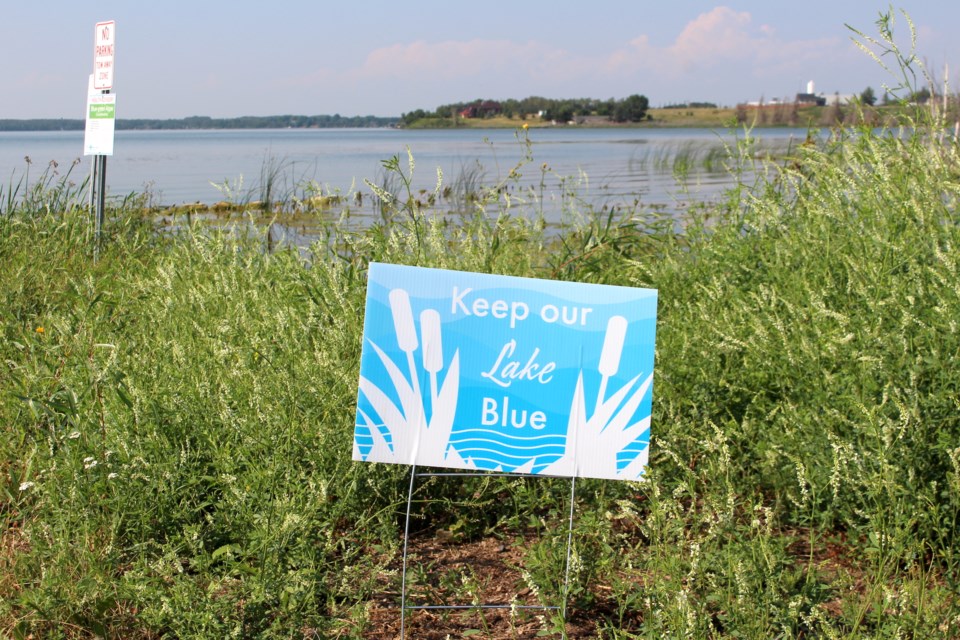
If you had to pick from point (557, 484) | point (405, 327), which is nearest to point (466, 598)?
point (557, 484)

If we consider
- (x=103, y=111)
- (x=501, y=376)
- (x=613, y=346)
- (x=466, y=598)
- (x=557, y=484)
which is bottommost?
(x=466, y=598)

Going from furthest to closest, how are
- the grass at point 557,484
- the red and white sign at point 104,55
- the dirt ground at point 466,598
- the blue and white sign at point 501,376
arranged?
the red and white sign at point 104,55 < the blue and white sign at point 501,376 < the dirt ground at point 466,598 < the grass at point 557,484

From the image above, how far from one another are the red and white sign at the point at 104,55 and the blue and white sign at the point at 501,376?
6.07 meters

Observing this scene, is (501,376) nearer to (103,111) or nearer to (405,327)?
(405,327)

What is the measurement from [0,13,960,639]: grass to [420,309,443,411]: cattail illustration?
41cm

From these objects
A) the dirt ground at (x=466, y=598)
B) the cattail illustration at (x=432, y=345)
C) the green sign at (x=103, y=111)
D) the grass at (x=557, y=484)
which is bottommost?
the dirt ground at (x=466, y=598)

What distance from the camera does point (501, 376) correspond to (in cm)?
284

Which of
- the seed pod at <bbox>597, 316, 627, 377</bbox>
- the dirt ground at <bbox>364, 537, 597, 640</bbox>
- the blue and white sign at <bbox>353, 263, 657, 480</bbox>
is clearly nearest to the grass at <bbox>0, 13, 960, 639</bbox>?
the dirt ground at <bbox>364, 537, 597, 640</bbox>

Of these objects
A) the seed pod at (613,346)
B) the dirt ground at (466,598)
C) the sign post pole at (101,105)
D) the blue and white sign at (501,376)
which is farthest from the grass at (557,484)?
the sign post pole at (101,105)

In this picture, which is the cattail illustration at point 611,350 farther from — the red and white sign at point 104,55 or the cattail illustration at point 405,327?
the red and white sign at point 104,55

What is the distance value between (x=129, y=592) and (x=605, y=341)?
59.6 inches

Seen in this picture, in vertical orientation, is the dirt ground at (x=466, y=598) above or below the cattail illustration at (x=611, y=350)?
below

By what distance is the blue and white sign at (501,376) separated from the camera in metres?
2.81

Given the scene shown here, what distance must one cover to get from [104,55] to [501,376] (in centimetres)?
641
